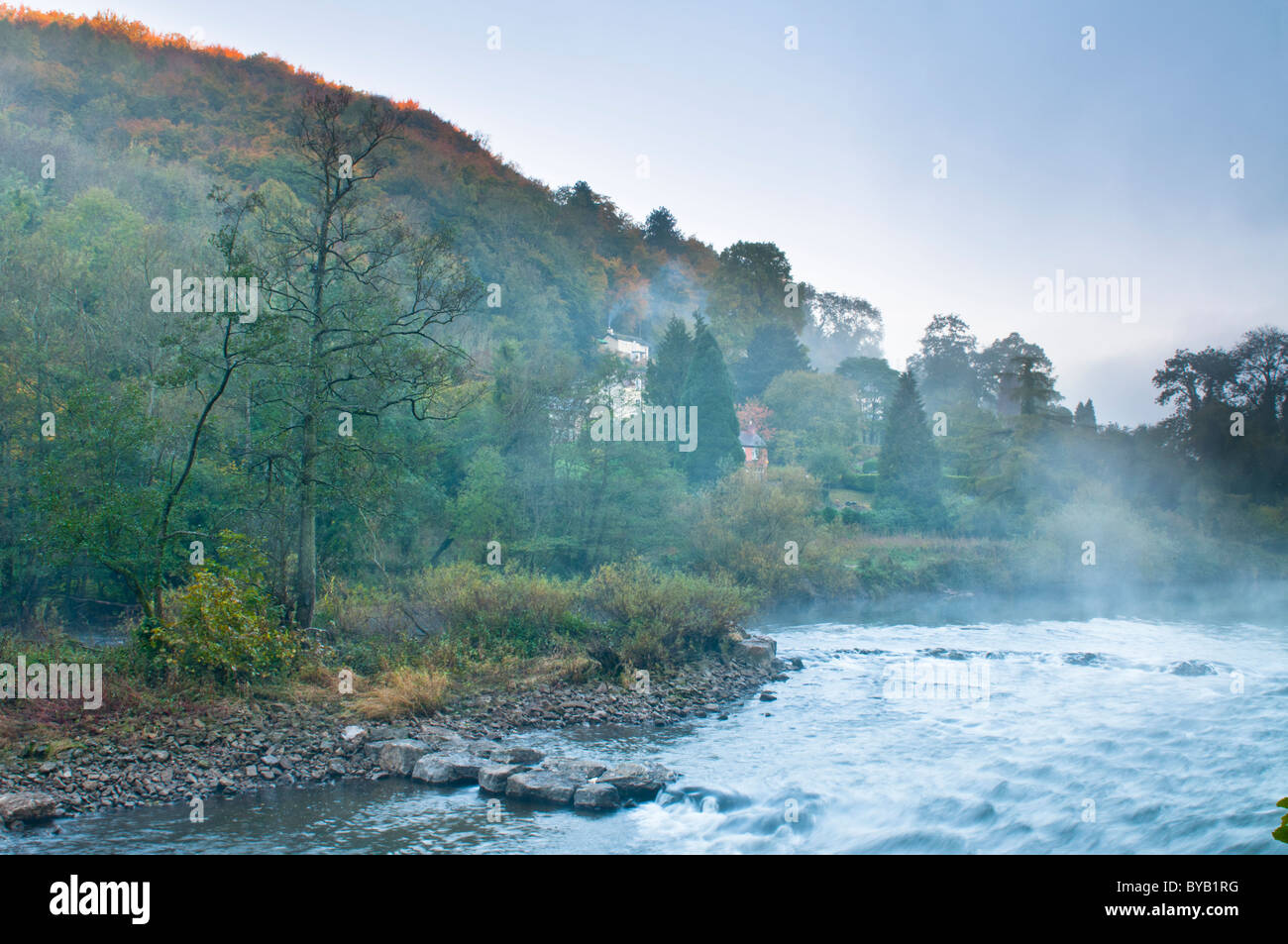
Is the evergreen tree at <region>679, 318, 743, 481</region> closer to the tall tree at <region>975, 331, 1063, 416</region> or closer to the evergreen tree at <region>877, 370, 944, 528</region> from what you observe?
the evergreen tree at <region>877, 370, 944, 528</region>

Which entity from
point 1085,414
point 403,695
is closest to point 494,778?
point 403,695

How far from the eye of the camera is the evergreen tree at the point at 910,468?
52.3m

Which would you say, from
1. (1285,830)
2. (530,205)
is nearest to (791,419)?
(530,205)

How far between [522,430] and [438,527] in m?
5.44

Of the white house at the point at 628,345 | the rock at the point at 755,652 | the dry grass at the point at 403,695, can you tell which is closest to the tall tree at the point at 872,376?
the white house at the point at 628,345

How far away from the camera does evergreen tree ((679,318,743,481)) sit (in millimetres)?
49481

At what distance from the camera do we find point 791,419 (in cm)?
7169

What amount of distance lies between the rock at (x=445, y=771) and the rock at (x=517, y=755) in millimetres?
669

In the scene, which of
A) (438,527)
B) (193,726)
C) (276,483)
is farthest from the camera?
(438,527)

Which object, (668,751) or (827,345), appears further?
(827,345)

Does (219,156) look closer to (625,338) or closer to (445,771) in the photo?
(625,338)

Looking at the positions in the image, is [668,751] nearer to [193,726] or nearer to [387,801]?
[387,801]

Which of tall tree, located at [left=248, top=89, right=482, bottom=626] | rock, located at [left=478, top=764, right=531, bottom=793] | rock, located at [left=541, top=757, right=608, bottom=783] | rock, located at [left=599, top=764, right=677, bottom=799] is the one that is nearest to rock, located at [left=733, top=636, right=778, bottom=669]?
rock, located at [left=599, top=764, right=677, bottom=799]

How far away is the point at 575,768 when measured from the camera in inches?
520
